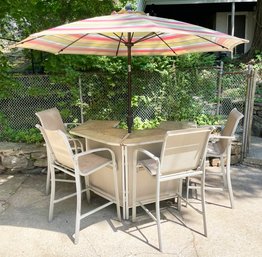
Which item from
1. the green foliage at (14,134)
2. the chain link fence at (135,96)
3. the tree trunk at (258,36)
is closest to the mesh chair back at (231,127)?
the chain link fence at (135,96)

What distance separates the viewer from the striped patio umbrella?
2.43m

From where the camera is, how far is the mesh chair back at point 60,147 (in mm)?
2846

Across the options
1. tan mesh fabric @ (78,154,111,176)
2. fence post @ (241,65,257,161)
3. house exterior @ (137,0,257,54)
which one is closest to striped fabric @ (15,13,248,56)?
tan mesh fabric @ (78,154,111,176)

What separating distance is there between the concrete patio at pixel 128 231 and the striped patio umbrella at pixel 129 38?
1.08 m

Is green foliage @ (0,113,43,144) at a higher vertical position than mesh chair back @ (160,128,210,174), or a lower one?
lower

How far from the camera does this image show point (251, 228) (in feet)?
10.4

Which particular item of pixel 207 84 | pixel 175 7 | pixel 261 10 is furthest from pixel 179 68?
pixel 175 7

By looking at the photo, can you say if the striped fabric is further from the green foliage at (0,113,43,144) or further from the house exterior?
the house exterior

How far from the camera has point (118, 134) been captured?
338 cm

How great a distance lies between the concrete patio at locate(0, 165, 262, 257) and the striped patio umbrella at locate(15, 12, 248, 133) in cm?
108

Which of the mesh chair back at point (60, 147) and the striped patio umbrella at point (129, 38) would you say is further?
the mesh chair back at point (60, 147)

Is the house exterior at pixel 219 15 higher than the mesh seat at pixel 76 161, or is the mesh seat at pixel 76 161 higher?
the house exterior at pixel 219 15

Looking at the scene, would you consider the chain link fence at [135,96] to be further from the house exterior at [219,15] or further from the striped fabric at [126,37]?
the house exterior at [219,15]

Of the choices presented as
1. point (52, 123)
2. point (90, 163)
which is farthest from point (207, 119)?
point (90, 163)
